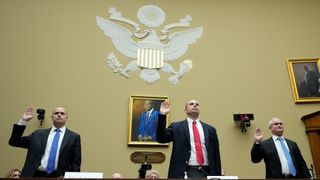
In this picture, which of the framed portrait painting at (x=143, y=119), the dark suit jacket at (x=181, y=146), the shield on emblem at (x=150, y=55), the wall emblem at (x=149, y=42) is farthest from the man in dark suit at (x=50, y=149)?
the shield on emblem at (x=150, y=55)

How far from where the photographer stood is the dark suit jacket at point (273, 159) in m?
4.45

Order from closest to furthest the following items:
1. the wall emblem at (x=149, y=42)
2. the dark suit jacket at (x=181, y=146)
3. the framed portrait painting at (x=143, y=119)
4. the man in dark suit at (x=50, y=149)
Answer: the man in dark suit at (x=50, y=149) < the dark suit jacket at (x=181, y=146) < the framed portrait painting at (x=143, y=119) < the wall emblem at (x=149, y=42)

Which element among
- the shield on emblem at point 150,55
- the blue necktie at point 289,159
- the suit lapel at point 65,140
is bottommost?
the blue necktie at point 289,159

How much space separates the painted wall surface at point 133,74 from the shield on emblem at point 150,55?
0.89 feet

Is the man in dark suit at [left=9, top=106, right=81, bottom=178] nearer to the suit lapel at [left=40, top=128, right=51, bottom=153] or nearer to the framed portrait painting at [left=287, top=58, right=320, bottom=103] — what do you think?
the suit lapel at [left=40, top=128, right=51, bottom=153]

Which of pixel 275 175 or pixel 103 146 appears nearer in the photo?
pixel 275 175

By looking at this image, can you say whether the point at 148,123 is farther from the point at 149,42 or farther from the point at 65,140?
the point at 65,140

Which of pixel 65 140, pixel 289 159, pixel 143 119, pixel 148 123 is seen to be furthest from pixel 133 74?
pixel 289 159

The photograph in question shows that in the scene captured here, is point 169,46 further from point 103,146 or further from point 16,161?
point 16,161

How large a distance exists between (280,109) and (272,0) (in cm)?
295

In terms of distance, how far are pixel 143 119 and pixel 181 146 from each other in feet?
9.42

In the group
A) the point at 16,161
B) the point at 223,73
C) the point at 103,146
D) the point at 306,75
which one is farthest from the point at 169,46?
the point at 16,161

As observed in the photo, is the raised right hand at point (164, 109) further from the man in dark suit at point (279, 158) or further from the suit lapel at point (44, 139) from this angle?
the suit lapel at point (44, 139)

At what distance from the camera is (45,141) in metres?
4.21
